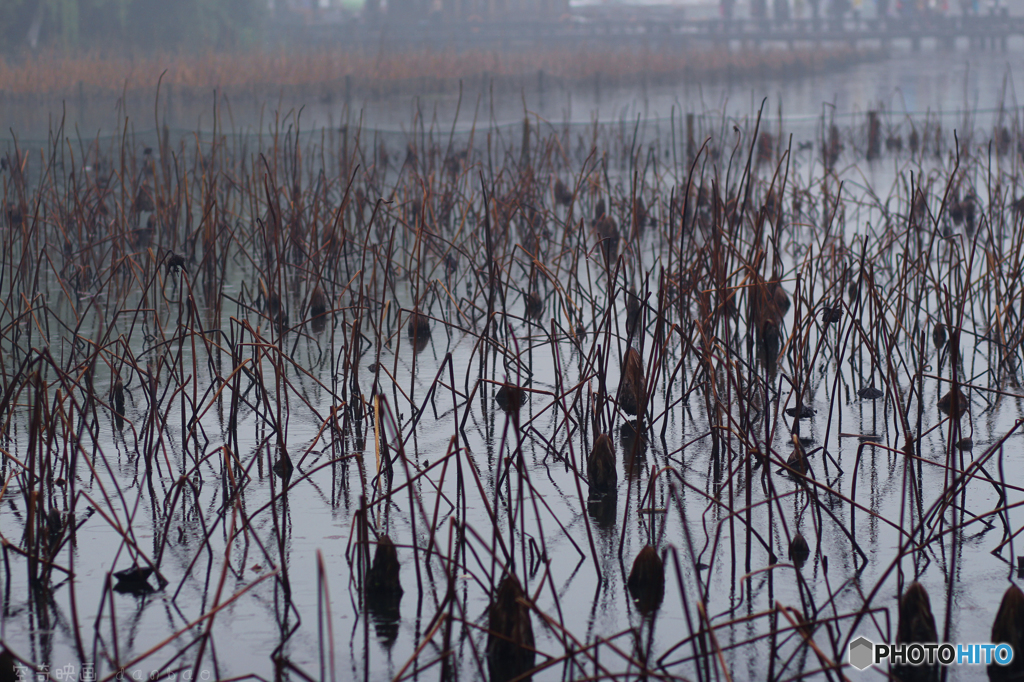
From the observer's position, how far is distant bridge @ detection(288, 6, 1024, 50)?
35.3m

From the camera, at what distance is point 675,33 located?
37.6 meters

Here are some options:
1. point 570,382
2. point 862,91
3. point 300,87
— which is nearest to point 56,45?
point 300,87

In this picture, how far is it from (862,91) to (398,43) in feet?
51.7

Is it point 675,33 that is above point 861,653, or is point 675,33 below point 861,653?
above

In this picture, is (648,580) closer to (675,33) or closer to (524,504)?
(524,504)

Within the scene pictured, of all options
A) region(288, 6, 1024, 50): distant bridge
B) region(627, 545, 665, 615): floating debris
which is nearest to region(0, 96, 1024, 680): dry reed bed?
region(627, 545, 665, 615): floating debris

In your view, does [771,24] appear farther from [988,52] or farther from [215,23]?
[215,23]

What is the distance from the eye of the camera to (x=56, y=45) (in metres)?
21.3

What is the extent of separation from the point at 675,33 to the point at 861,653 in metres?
37.8

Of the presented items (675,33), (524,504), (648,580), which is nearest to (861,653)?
(648,580)

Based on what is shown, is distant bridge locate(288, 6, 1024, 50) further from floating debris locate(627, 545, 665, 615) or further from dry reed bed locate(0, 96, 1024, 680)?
floating debris locate(627, 545, 665, 615)

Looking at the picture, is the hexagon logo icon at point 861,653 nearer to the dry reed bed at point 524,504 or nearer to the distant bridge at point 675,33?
the dry reed bed at point 524,504

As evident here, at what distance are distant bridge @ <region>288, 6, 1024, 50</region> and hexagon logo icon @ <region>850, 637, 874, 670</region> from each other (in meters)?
32.4

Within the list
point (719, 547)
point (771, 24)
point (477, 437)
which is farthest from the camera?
point (771, 24)
